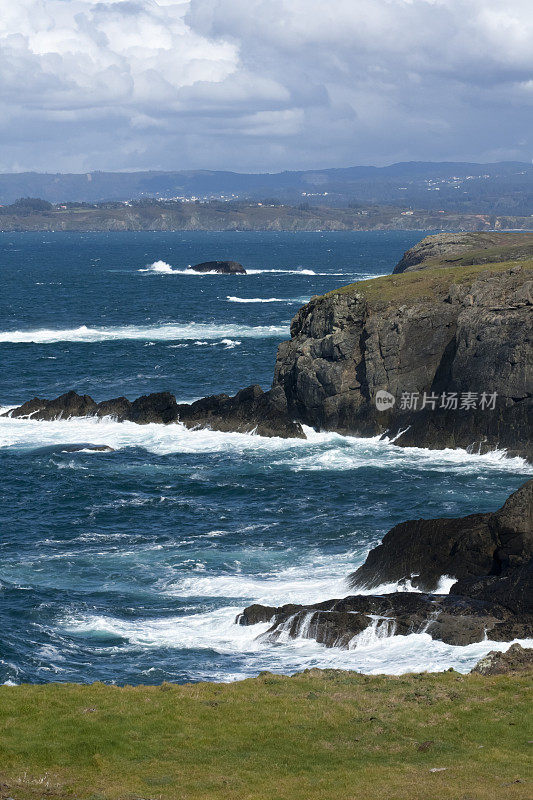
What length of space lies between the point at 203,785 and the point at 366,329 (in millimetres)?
53017

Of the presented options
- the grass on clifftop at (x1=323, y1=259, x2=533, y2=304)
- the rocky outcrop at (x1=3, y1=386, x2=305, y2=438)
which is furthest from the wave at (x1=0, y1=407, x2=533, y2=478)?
the grass on clifftop at (x1=323, y1=259, x2=533, y2=304)

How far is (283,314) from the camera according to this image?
142 metres

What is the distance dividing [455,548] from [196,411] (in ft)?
122

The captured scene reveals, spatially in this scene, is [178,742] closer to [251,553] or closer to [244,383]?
[251,553]

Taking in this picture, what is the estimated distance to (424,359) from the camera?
71.7 m

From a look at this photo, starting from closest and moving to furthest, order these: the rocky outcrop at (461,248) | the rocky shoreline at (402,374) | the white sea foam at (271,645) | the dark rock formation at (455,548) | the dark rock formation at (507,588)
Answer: the white sea foam at (271,645) < the dark rock formation at (507,588) < the dark rock formation at (455,548) < the rocky shoreline at (402,374) < the rocky outcrop at (461,248)

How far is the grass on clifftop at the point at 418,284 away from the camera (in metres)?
76.1

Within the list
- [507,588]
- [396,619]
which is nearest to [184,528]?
[396,619]

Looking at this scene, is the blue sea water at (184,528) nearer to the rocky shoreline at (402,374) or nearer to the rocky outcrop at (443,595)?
the rocky outcrop at (443,595)

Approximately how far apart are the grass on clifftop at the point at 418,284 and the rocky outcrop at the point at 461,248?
98.9ft

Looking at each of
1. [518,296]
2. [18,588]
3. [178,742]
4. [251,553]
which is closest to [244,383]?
[518,296]

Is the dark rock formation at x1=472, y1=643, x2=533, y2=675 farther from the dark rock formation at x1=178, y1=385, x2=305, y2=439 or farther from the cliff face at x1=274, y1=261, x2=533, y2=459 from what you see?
the dark rock formation at x1=178, y1=385, x2=305, y2=439

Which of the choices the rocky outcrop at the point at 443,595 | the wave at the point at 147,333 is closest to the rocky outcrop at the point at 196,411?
the rocky outcrop at the point at 443,595

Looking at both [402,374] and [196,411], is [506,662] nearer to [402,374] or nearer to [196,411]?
[402,374]
